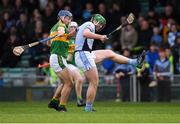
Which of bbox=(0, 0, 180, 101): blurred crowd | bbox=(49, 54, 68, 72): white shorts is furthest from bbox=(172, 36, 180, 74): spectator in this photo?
bbox=(49, 54, 68, 72): white shorts

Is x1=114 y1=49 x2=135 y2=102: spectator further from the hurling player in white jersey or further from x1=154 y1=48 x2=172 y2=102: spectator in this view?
the hurling player in white jersey

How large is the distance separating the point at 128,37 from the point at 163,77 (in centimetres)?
203

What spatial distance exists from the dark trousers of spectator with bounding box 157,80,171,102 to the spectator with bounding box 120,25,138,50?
1.89 m

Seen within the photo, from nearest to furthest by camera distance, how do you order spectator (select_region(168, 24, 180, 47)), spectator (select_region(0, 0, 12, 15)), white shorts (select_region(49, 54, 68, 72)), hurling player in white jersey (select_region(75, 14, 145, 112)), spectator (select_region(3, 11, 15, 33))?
hurling player in white jersey (select_region(75, 14, 145, 112)) → white shorts (select_region(49, 54, 68, 72)) → spectator (select_region(168, 24, 180, 47)) → spectator (select_region(3, 11, 15, 33)) → spectator (select_region(0, 0, 12, 15))

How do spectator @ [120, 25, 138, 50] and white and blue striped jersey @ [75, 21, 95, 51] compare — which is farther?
spectator @ [120, 25, 138, 50]

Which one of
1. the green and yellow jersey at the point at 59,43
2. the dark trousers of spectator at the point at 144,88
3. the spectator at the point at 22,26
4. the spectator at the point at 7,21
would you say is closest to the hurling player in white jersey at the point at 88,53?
the green and yellow jersey at the point at 59,43

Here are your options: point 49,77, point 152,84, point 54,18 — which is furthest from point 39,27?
point 152,84

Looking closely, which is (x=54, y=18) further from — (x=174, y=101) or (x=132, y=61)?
(x=132, y=61)

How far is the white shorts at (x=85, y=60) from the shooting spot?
17.7 meters

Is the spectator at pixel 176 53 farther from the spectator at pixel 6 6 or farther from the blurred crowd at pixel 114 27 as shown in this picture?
the spectator at pixel 6 6

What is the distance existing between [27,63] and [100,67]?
10.3ft

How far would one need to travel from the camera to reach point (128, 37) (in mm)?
26891

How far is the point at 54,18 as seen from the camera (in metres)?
29.0

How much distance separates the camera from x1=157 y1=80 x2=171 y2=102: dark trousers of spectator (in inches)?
1008
